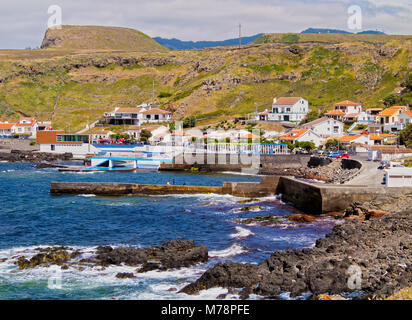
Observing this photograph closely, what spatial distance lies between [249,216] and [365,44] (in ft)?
446

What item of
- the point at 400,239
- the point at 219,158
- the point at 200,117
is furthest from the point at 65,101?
the point at 400,239

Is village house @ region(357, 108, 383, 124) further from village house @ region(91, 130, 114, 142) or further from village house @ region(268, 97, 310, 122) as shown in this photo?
village house @ region(91, 130, 114, 142)

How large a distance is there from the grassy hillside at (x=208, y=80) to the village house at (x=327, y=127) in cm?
2426

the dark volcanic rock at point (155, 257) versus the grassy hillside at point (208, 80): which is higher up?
the grassy hillside at point (208, 80)

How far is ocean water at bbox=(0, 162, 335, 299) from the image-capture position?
68.5ft

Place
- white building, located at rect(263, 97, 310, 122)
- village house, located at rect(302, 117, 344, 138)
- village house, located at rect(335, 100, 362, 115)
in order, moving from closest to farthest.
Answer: village house, located at rect(302, 117, 344, 138) → village house, located at rect(335, 100, 362, 115) → white building, located at rect(263, 97, 310, 122)

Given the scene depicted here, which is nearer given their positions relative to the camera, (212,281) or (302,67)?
(212,281)

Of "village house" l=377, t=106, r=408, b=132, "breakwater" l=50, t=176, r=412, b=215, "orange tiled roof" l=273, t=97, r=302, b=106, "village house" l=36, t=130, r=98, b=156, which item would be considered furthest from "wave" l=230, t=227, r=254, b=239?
"orange tiled roof" l=273, t=97, r=302, b=106

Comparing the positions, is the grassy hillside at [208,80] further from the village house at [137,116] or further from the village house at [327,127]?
the village house at [327,127]

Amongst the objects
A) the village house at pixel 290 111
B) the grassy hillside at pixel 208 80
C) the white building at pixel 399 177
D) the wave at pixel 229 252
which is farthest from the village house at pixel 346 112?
the wave at pixel 229 252

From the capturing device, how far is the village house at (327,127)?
96.2 meters

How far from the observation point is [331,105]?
124125 millimetres
